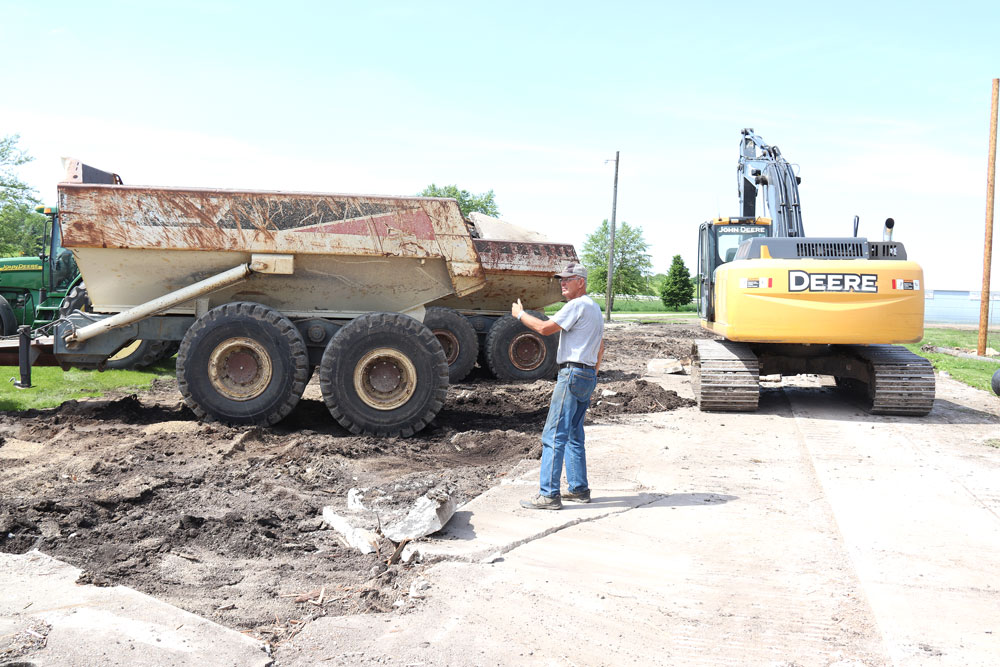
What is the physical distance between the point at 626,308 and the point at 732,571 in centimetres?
5858

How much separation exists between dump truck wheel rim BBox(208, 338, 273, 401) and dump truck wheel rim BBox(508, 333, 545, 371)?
5.36 meters

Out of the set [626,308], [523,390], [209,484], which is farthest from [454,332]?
[626,308]

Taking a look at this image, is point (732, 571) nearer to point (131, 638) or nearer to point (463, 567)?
point (463, 567)

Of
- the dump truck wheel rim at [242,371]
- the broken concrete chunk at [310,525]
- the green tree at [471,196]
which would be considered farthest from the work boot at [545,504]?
the green tree at [471,196]

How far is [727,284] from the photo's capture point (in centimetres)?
1005

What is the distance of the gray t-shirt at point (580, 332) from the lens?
5621mm

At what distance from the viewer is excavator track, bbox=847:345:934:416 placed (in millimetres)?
9789

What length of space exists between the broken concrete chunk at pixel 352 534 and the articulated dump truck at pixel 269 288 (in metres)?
2.90

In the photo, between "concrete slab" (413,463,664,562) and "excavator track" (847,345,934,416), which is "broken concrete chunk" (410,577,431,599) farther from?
"excavator track" (847,345,934,416)

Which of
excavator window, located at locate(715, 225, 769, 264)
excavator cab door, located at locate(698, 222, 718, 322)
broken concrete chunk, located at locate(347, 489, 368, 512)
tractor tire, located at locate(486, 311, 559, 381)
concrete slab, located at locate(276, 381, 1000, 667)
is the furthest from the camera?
excavator window, located at locate(715, 225, 769, 264)

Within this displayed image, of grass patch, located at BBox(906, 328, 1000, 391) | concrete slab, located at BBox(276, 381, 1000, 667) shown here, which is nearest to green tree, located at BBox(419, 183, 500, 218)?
grass patch, located at BBox(906, 328, 1000, 391)

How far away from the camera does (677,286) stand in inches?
2494

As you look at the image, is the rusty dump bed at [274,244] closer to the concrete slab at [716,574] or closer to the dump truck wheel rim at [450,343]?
the concrete slab at [716,574]

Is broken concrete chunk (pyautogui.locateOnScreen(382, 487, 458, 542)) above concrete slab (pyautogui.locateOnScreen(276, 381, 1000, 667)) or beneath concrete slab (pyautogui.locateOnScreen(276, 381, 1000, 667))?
above
